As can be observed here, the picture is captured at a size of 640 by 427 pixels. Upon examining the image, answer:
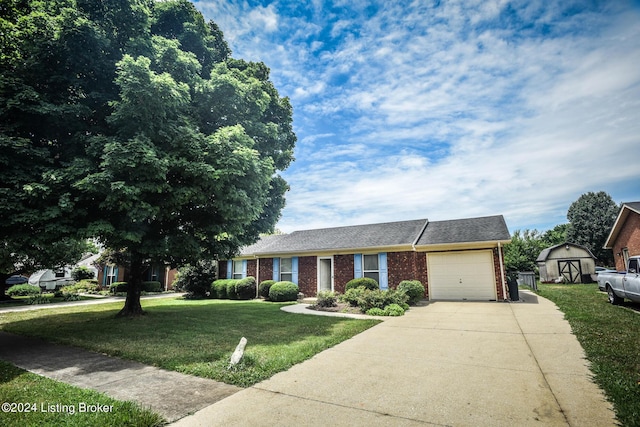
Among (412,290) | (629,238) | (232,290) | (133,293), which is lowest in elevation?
(232,290)

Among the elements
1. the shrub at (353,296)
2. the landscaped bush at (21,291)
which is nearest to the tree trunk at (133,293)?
the shrub at (353,296)

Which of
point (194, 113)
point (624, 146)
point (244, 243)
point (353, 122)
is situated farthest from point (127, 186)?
point (624, 146)

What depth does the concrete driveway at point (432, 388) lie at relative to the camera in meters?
3.54

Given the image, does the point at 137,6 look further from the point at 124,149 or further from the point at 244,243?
the point at 244,243

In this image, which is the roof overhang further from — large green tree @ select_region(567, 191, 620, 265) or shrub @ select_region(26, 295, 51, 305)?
shrub @ select_region(26, 295, 51, 305)

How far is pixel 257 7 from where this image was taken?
9625 millimetres

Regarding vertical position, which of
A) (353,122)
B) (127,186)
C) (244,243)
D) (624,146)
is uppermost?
(353,122)

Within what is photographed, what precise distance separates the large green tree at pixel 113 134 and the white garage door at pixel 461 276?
36.7 feet

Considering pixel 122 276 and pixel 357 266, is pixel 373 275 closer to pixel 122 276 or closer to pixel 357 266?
pixel 357 266

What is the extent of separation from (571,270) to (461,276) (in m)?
19.9

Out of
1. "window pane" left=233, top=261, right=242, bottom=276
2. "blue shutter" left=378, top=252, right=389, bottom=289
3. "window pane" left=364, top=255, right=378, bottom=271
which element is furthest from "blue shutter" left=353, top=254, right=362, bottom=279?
"window pane" left=233, top=261, right=242, bottom=276

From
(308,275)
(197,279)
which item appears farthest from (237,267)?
(308,275)

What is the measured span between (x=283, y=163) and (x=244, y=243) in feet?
12.8

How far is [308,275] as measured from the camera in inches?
736
